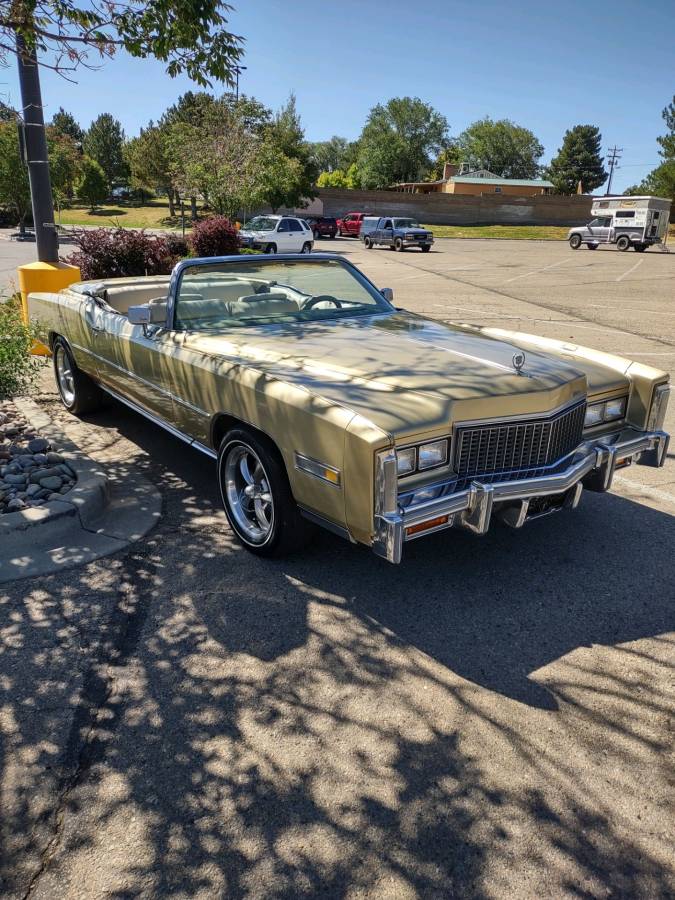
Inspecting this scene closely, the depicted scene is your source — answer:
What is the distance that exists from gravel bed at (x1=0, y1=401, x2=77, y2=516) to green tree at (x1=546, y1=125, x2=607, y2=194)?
110417 mm

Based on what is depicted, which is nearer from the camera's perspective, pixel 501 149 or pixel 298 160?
pixel 298 160

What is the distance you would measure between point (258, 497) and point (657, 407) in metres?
2.50

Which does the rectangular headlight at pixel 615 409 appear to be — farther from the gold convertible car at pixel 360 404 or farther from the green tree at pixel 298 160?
the green tree at pixel 298 160

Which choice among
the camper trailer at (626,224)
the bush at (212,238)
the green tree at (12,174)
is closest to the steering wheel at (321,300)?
the bush at (212,238)

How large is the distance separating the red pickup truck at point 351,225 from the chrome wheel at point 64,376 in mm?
42521

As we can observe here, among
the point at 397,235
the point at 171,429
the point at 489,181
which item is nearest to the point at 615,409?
the point at 171,429

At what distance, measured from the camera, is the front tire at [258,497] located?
3.68m

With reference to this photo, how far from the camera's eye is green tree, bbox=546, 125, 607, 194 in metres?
103

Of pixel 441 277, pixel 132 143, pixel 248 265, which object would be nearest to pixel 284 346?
pixel 248 265

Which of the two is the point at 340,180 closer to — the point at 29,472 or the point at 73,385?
the point at 73,385

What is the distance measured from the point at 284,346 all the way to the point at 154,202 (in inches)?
3219

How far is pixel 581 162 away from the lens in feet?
342

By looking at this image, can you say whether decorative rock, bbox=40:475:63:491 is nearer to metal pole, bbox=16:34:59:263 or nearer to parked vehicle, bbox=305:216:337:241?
metal pole, bbox=16:34:59:263

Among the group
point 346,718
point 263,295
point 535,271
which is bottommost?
point 346,718
